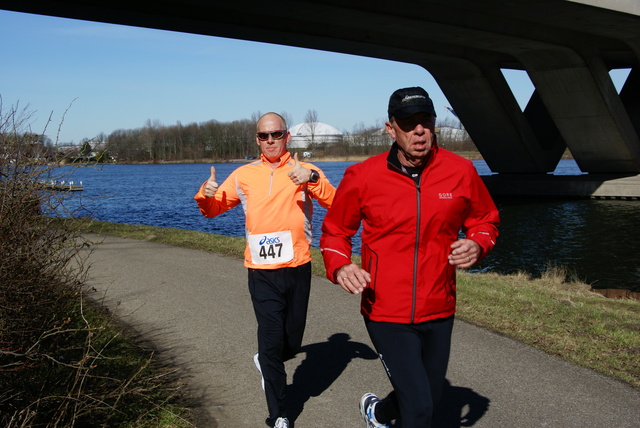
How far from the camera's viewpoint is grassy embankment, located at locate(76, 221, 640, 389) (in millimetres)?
6273

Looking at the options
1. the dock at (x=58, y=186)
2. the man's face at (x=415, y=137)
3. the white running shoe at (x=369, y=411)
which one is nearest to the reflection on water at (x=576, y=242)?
the white running shoe at (x=369, y=411)

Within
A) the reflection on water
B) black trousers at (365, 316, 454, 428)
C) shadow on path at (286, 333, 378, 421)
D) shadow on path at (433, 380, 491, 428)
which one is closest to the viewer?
black trousers at (365, 316, 454, 428)

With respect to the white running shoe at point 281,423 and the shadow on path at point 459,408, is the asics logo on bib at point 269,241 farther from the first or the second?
the shadow on path at point 459,408

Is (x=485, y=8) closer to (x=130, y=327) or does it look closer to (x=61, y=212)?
(x=130, y=327)

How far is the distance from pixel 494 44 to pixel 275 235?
28.4m

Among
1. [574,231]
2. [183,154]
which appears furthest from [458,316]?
[183,154]

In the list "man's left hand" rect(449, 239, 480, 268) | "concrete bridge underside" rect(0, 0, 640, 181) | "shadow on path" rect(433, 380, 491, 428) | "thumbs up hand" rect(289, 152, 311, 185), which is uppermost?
"concrete bridge underside" rect(0, 0, 640, 181)

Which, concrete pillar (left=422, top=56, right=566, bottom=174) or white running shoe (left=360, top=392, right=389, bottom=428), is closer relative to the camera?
white running shoe (left=360, top=392, right=389, bottom=428)

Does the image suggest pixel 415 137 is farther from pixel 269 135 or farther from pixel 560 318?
pixel 560 318

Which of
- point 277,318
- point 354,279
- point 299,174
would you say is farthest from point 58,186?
point 354,279

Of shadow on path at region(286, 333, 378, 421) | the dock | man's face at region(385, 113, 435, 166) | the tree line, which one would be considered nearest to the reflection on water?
shadow on path at region(286, 333, 378, 421)

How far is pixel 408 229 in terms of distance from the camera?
12.1 feet

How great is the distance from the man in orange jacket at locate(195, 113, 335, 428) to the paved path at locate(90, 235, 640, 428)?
53cm

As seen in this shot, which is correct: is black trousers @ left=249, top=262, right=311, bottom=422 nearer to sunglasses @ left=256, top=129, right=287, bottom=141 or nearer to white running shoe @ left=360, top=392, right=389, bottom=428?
white running shoe @ left=360, top=392, right=389, bottom=428
